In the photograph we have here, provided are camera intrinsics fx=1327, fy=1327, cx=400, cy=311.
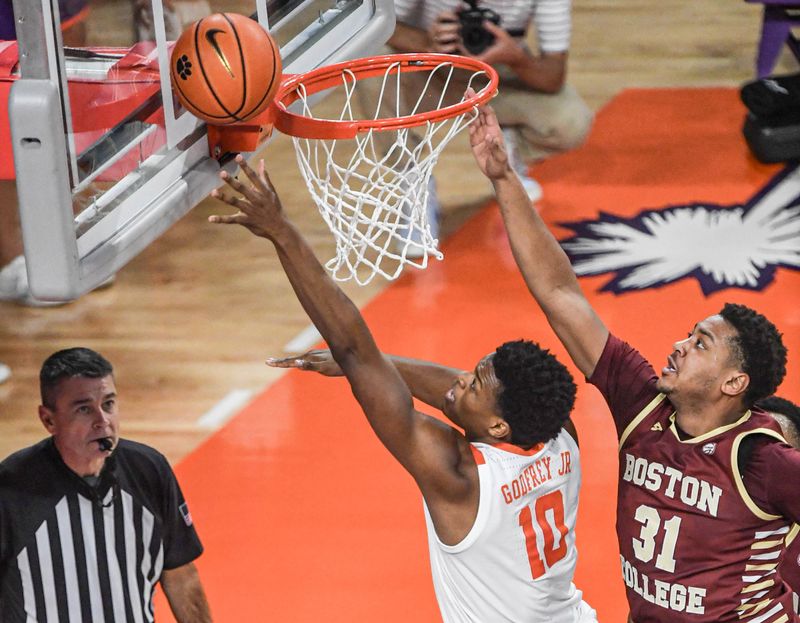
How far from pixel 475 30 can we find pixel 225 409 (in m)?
2.39

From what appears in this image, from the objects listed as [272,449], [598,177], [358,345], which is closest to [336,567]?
[272,449]

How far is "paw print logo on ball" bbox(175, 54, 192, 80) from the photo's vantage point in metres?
3.40

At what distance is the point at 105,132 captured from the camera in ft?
11.3

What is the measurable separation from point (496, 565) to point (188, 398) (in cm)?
302

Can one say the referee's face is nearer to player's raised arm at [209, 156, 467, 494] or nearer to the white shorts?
player's raised arm at [209, 156, 467, 494]

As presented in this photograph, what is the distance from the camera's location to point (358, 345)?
323cm

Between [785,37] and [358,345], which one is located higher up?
[358,345]

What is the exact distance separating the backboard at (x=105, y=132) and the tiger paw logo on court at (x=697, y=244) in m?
3.26

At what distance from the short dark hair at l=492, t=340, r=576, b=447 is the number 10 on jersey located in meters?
0.17

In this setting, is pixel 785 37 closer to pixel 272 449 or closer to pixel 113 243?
pixel 272 449

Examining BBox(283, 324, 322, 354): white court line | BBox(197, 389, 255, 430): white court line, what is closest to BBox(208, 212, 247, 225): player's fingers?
BBox(197, 389, 255, 430): white court line

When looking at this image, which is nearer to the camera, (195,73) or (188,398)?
(195,73)

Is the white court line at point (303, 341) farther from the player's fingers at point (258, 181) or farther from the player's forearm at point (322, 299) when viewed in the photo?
the player's fingers at point (258, 181)

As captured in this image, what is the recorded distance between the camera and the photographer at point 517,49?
688 centimetres
